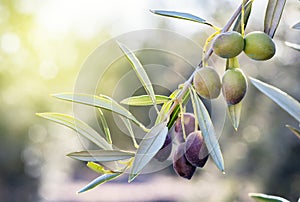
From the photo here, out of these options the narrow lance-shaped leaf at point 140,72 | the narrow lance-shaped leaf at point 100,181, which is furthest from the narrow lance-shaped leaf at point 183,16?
the narrow lance-shaped leaf at point 100,181

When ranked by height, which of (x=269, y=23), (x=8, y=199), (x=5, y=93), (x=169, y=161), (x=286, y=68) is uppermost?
(x=269, y=23)

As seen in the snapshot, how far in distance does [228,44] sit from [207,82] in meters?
0.03

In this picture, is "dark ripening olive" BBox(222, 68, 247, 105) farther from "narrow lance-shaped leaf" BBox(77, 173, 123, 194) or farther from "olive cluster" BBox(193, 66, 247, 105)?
"narrow lance-shaped leaf" BBox(77, 173, 123, 194)

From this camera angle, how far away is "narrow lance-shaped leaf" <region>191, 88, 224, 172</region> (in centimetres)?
38

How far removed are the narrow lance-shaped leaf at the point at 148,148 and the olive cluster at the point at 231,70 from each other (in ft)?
0.14

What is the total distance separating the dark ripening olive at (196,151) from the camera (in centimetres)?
41

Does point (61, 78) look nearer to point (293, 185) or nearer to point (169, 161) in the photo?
point (293, 185)

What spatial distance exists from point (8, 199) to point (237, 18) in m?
5.58

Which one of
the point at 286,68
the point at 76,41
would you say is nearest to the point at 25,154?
the point at 286,68

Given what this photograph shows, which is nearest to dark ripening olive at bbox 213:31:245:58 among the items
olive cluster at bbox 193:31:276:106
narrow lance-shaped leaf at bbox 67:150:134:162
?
olive cluster at bbox 193:31:276:106

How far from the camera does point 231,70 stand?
1.32 feet

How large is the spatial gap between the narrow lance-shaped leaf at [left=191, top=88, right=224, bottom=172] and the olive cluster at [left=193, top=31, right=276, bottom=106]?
0.02 metres

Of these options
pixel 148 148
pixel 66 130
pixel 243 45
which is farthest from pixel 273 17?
pixel 66 130

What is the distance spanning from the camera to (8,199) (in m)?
5.64
